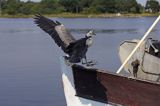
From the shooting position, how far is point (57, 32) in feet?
37.7

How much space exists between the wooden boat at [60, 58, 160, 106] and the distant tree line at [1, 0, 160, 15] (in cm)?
12598

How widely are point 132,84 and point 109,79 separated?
49cm

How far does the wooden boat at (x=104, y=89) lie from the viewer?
1078 cm

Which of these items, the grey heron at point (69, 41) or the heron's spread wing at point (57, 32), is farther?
the heron's spread wing at point (57, 32)

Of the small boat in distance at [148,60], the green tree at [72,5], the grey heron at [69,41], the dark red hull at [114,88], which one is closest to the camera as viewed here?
the dark red hull at [114,88]

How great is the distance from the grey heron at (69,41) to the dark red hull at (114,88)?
36cm

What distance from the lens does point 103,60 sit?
2667 centimetres

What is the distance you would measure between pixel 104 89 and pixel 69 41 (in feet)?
Result: 3.65

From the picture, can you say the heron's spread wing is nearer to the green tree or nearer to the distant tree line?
the distant tree line

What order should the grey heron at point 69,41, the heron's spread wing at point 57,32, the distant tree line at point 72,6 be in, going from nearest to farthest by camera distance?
1. the grey heron at point 69,41
2. the heron's spread wing at point 57,32
3. the distant tree line at point 72,6

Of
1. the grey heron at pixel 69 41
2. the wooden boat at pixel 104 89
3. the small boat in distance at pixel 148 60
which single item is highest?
the grey heron at pixel 69 41

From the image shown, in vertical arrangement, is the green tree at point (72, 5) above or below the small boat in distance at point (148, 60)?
below

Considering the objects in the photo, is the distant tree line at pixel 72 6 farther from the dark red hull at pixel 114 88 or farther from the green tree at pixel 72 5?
the dark red hull at pixel 114 88

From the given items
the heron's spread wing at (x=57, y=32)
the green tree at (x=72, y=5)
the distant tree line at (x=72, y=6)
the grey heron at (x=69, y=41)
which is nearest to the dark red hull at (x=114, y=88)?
the grey heron at (x=69, y=41)
